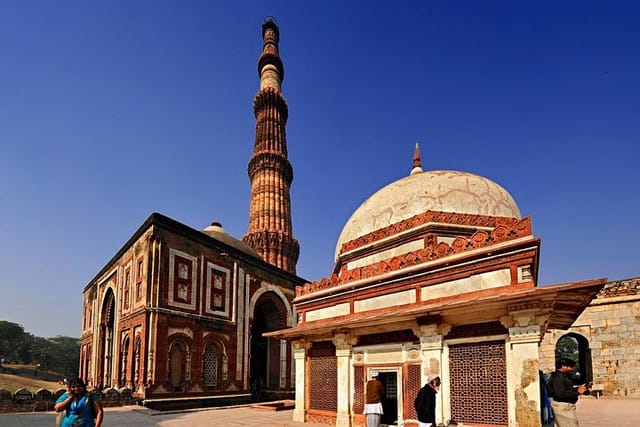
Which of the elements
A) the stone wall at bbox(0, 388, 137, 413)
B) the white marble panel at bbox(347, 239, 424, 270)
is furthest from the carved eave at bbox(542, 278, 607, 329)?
the stone wall at bbox(0, 388, 137, 413)

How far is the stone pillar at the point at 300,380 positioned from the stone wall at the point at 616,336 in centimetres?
1401

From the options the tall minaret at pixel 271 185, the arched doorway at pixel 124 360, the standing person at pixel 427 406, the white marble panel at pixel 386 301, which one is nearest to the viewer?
the standing person at pixel 427 406

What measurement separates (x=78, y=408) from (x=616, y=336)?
21.1 metres

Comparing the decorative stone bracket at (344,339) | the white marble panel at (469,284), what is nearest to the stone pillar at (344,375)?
the decorative stone bracket at (344,339)

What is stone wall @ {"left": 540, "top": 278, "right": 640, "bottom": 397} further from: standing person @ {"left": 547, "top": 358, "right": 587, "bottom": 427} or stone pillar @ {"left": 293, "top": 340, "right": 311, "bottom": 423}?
standing person @ {"left": 547, "top": 358, "right": 587, "bottom": 427}

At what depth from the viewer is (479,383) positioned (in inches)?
348

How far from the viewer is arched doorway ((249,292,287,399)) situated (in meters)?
25.0

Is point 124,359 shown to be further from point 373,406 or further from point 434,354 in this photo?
point 434,354

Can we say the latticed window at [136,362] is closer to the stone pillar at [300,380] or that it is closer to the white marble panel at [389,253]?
the stone pillar at [300,380]

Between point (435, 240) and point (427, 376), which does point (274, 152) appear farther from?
point (427, 376)

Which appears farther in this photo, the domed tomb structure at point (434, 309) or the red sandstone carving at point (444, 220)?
the red sandstone carving at point (444, 220)

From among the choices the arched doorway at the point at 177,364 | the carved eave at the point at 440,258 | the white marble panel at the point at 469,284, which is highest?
the carved eave at the point at 440,258

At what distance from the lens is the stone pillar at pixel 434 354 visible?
9.23 metres

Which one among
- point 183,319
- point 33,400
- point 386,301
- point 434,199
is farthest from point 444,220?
point 33,400
